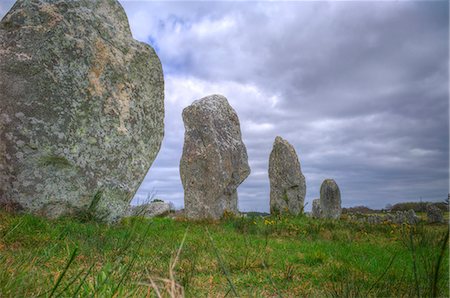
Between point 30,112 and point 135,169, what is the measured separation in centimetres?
→ 225

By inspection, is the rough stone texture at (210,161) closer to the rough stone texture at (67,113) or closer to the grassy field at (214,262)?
the grassy field at (214,262)

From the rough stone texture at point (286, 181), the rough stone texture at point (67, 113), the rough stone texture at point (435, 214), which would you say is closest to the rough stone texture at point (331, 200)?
the rough stone texture at point (286, 181)

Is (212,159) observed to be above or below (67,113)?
above

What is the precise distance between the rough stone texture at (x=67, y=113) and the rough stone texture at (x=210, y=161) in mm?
5417

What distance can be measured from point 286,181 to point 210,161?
7.11m

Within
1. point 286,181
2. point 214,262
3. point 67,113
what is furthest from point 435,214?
point 67,113

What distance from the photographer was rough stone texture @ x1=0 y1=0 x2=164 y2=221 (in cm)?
744

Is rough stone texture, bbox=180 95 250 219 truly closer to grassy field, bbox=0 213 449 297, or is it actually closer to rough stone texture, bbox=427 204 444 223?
grassy field, bbox=0 213 449 297

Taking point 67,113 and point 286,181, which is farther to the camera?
point 286,181

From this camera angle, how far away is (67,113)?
25.4 feet

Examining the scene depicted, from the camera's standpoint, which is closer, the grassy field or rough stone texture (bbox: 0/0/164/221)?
the grassy field

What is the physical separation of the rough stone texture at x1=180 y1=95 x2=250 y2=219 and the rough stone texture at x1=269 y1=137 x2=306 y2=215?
5318mm

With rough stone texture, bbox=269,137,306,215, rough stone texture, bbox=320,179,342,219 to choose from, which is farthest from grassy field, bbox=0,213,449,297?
rough stone texture, bbox=320,179,342,219

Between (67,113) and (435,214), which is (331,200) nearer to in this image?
(435,214)
